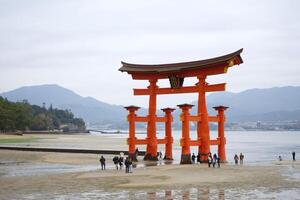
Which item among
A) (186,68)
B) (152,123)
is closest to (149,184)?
(186,68)

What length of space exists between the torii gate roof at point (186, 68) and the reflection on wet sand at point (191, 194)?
1562 centimetres

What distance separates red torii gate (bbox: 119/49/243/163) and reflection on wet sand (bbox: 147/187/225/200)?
599 inches

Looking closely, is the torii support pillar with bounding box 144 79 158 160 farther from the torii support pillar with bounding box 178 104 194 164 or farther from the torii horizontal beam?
the torii support pillar with bounding box 178 104 194 164

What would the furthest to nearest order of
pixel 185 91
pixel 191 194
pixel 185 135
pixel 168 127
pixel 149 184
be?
1. pixel 168 127
2. pixel 185 91
3. pixel 185 135
4. pixel 149 184
5. pixel 191 194

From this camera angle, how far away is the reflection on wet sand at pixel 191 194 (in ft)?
59.4

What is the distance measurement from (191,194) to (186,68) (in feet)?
61.2

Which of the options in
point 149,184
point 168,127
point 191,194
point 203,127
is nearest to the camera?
point 191,194

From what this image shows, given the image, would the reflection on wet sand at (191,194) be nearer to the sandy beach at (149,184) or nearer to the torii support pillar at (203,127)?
the sandy beach at (149,184)

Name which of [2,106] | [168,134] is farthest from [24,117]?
[168,134]

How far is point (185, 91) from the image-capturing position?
37.7 m

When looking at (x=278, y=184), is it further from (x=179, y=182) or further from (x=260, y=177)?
(x=179, y=182)

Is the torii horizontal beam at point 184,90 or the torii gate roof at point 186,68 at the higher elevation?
the torii gate roof at point 186,68

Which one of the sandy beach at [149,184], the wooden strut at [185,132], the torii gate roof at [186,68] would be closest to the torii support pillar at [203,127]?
the wooden strut at [185,132]

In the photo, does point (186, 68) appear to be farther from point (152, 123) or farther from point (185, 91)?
point (152, 123)
